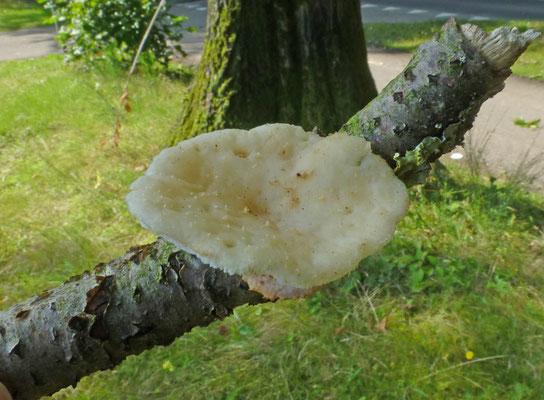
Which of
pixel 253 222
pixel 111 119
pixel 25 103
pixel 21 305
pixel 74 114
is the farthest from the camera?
pixel 25 103

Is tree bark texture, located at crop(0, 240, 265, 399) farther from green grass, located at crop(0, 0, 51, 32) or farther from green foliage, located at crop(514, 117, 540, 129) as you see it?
green grass, located at crop(0, 0, 51, 32)

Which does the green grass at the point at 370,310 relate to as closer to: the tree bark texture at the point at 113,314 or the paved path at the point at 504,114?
the paved path at the point at 504,114

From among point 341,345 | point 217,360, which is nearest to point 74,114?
point 217,360

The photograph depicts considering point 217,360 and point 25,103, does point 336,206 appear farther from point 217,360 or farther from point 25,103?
point 25,103

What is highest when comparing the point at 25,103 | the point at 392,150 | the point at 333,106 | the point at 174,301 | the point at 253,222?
the point at 392,150

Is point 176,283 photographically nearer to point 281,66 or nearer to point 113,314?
point 113,314

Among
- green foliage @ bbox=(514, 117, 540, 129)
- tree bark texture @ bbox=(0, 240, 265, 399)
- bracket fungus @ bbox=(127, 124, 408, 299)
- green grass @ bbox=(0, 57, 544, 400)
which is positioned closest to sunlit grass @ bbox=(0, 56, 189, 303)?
green grass @ bbox=(0, 57, 544, 400)
